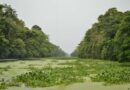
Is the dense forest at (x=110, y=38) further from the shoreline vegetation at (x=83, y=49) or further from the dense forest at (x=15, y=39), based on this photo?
the dense forest at (x=15, y=39)

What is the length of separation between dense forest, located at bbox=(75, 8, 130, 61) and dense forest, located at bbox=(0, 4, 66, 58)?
48.7ft

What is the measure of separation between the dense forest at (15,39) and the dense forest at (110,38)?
48.7 ft

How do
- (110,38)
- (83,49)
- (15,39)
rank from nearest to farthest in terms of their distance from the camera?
(110,38) → (15,39) → (83,49)

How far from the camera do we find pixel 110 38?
68.0 m

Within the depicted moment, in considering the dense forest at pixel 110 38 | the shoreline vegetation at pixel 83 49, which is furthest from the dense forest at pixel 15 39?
the dense forest at pixel 110 38

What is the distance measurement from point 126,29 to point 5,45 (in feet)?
105

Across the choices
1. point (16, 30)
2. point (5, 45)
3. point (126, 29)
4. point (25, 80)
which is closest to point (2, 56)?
point (5, 45)

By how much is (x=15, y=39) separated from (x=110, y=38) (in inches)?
896

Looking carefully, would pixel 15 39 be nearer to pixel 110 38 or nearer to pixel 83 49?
pixel 110 38

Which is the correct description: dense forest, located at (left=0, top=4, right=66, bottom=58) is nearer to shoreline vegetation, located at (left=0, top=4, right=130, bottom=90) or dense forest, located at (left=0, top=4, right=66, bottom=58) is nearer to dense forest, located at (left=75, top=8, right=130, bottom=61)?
shoreline vegetation, located at (left=0, top=4, right=130, bottom=90)

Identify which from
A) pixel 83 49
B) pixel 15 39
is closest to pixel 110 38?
pixel 15 39

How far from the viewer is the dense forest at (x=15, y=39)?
68938 mm

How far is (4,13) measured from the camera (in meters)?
78.7

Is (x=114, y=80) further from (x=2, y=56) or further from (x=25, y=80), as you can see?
(x=2, y=56)
